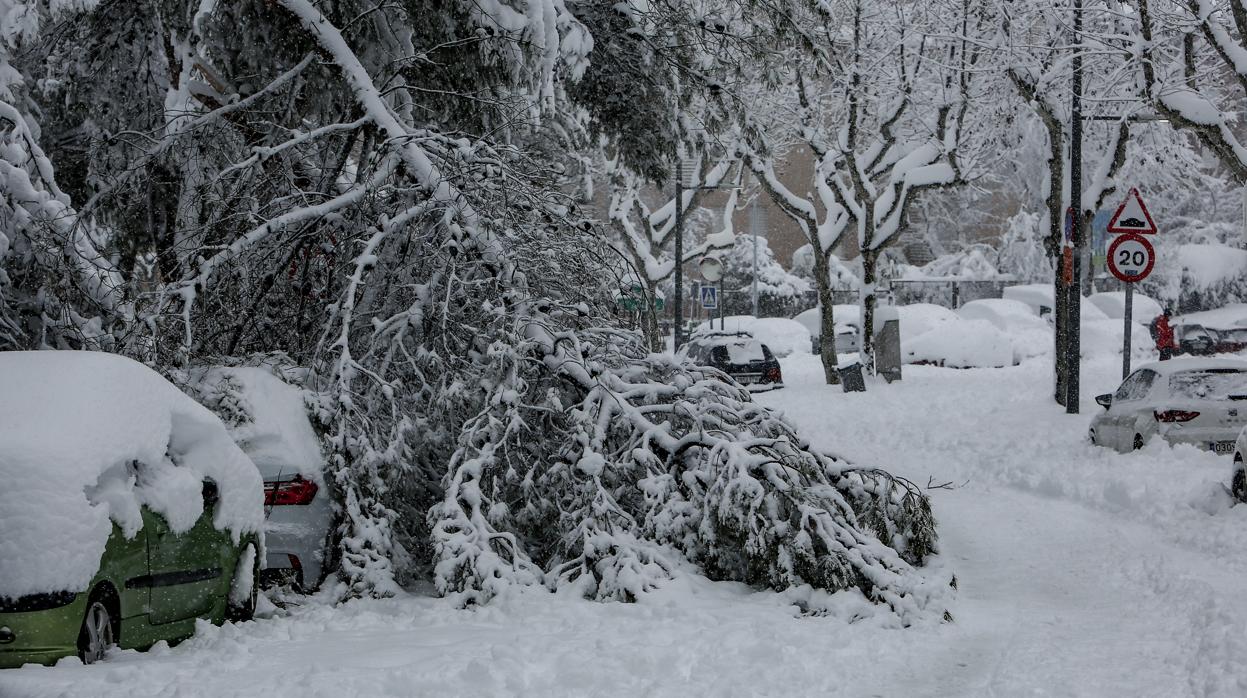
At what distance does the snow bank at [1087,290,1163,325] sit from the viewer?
140 feet

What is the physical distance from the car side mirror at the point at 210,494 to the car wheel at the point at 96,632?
111cm

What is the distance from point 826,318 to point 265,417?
24036mm

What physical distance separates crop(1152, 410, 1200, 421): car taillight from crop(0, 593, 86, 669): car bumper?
12.4m

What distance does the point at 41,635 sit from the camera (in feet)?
19.5

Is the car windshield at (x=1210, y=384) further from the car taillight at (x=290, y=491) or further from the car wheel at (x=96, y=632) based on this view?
the car wheel at (x=96, y=632)

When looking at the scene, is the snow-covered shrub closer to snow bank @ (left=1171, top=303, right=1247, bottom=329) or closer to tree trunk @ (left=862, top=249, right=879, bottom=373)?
tree trunk @ (left=862, top=249, right=879, bottom=373)

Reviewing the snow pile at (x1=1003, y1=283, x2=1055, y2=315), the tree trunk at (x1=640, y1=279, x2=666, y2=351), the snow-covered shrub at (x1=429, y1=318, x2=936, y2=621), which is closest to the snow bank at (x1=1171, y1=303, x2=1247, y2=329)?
the snow pile at (x1=1003, y1=283, x2=1055, y2=315)

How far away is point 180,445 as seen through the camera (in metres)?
7.61

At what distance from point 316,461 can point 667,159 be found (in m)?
8.22

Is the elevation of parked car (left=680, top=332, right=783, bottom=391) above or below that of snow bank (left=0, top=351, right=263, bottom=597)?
below

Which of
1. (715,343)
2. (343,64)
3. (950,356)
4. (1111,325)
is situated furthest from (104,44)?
(1111,325)

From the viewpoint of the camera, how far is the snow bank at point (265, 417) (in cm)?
880

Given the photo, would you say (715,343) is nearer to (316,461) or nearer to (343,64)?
(343,64)

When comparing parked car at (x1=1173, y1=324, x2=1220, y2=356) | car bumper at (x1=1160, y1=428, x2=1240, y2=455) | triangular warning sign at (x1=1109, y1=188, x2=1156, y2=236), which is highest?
triangular warning sign at (x1=1109, y1=188, x2=1156, y2=236)
